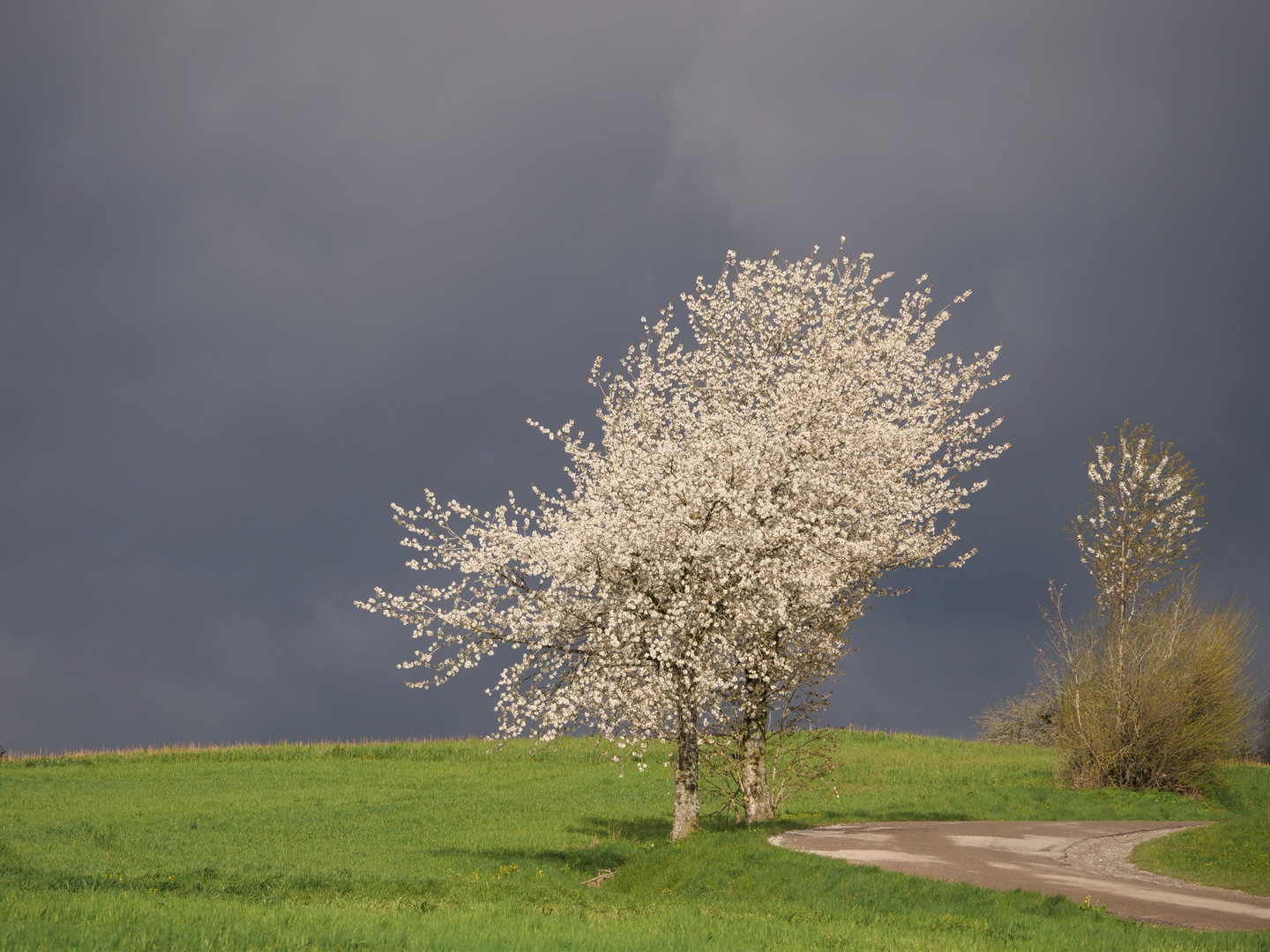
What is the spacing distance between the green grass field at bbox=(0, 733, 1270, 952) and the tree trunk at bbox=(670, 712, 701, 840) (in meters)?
0.61

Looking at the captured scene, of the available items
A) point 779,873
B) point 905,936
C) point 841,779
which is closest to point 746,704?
point 779,873

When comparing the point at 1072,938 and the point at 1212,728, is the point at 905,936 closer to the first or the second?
the point at 1072,938

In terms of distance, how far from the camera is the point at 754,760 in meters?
26.0

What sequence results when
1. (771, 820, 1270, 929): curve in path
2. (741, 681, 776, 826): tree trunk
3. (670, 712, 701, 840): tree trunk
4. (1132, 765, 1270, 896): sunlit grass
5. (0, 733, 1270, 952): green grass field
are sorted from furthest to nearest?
(741, 681, 776, 826): tree trunk → (670, 712, 701, 840): tree trunk → (1132, 765, 1270, 896): sunlit grass → (771, 820, 1270, 929): curve in path → (0, 733, 1270, 952): green grass field

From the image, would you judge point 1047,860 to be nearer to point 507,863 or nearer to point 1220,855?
point 1220,855

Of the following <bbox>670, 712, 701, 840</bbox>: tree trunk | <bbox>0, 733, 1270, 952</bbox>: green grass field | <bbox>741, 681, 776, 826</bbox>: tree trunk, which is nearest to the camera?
<bbox>0, 733, 1270, 952</bbox>: green grass field

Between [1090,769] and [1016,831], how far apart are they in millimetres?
13438

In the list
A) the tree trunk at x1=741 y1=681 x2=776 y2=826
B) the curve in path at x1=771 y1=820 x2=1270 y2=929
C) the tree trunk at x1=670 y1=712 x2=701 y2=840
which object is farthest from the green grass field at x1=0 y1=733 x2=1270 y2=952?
the tree trunk at x1=741 y1=681 x2=776 y2=826

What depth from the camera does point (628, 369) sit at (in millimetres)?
26859

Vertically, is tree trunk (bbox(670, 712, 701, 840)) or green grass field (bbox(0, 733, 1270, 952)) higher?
tree trunk (bbox(670, 712, 701, 840))

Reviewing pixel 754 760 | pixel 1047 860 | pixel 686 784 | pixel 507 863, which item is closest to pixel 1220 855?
pixel 1047 860

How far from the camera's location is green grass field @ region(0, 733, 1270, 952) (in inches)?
532

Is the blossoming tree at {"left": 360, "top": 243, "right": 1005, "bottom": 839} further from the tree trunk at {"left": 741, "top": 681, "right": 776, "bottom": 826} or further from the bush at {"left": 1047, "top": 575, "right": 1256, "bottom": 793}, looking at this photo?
the bush at {"left": 1047, "top": 575, "right": 1256, "bottom": 793}

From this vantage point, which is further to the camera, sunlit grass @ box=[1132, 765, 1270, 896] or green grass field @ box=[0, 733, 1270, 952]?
sunlit grass @ box=[1132, 765, 1270, 896]
